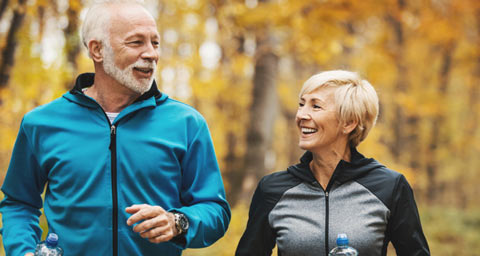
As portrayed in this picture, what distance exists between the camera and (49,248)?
2.68 metres

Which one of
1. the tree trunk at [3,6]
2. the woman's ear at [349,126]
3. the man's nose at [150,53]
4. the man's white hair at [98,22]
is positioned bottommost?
the woman's ear at [349,126]

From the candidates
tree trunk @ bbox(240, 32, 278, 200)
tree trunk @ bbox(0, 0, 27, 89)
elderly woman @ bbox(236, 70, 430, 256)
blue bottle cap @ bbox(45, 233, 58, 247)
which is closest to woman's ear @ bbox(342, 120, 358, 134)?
elderly woman @ bbox(236, 70, 430, 256)

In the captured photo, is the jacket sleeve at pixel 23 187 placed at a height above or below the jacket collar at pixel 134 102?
below

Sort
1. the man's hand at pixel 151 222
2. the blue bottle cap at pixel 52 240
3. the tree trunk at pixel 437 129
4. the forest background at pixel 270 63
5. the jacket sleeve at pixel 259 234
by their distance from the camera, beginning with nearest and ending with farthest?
the man's hand at pixel 151 222 < the blue bottle cap at pixel 52 240 < the jacket sleeve at pixel 259 234 < the forest background at pixel 270 63 < the tree trunk at pixel 437 129

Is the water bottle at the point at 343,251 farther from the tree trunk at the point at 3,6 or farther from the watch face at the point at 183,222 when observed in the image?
the tree trunk at the point at 3,6

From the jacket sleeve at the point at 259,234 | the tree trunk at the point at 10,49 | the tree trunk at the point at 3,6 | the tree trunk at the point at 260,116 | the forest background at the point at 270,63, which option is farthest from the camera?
the tree trunk at the point at 260,116

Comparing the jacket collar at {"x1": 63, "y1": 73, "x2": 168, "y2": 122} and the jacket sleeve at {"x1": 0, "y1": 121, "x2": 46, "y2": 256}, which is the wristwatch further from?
the jacket sleeve at {"x1": 0, "y1": 121, "x2": 46, "y2": 256}

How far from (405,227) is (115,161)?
1538 millimetres

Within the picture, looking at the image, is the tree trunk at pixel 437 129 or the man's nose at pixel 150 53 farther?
the tree trunk at pixel 437 129

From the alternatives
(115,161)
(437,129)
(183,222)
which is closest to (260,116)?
(115,161)

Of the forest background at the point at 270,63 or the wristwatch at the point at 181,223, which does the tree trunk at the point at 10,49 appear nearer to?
the forest background at the point at 270,63

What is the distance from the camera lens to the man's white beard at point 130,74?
9.75ft

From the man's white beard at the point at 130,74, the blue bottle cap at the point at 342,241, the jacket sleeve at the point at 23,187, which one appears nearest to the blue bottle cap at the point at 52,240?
the jacket sleeve at the point at 23,187

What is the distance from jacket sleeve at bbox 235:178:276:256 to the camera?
3182 millimetres
